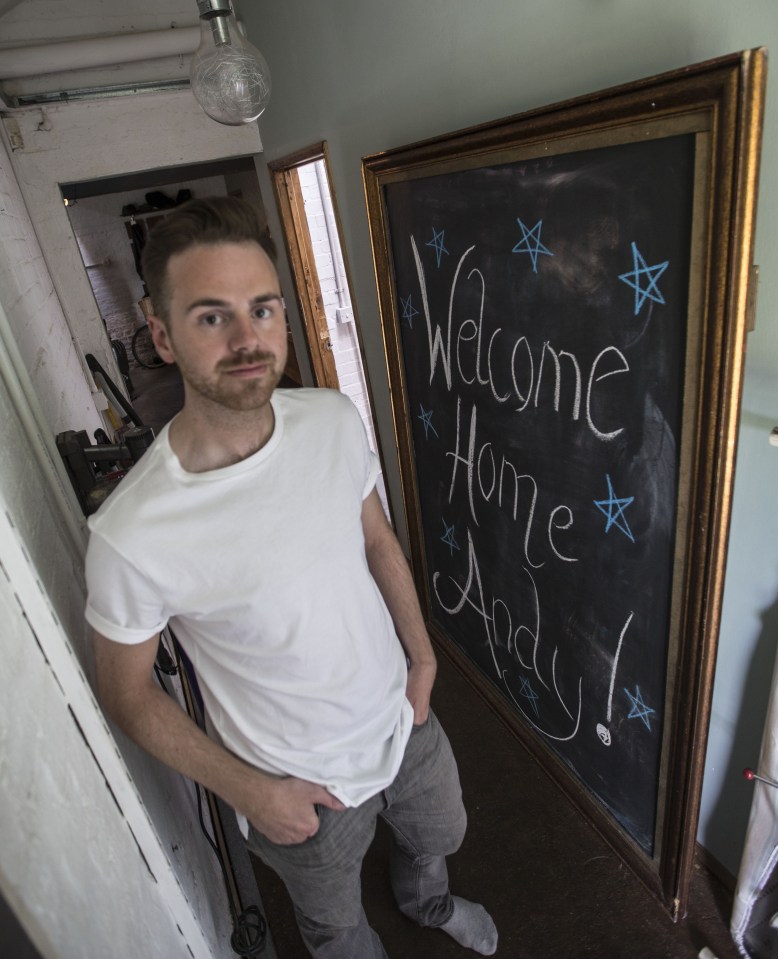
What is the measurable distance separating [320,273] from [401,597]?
11.4 feet

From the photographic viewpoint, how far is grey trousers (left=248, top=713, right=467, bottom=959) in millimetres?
1320

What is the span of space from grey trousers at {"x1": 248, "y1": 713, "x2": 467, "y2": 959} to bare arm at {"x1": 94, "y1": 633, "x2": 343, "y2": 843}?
0.11 m

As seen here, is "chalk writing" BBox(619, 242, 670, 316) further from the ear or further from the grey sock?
the grey sock

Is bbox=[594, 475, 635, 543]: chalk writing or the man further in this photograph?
bbox=[594, 475, 635, 543]: chalk writing

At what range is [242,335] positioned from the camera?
113 cm

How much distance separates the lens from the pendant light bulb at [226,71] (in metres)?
1.88

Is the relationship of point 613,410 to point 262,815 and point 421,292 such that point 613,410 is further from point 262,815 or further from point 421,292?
point 262,815

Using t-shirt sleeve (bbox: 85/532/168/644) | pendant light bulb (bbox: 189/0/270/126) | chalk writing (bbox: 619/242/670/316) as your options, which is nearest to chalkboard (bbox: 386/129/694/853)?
chalk writing (bbox: 619/242/670/316)

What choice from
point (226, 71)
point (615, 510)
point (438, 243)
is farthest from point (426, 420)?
point (226, 71)

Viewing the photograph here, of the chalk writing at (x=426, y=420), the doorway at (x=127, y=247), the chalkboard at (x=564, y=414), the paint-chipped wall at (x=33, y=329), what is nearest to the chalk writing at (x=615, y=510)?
the chalkboard at (x=564, y=414)

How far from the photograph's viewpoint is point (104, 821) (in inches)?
31.7

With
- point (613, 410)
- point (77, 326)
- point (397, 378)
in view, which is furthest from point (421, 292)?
point (77, 326)

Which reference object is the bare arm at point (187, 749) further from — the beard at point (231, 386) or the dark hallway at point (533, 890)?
the dark hallway at point (533, 890)

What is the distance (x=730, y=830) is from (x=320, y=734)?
121cm
